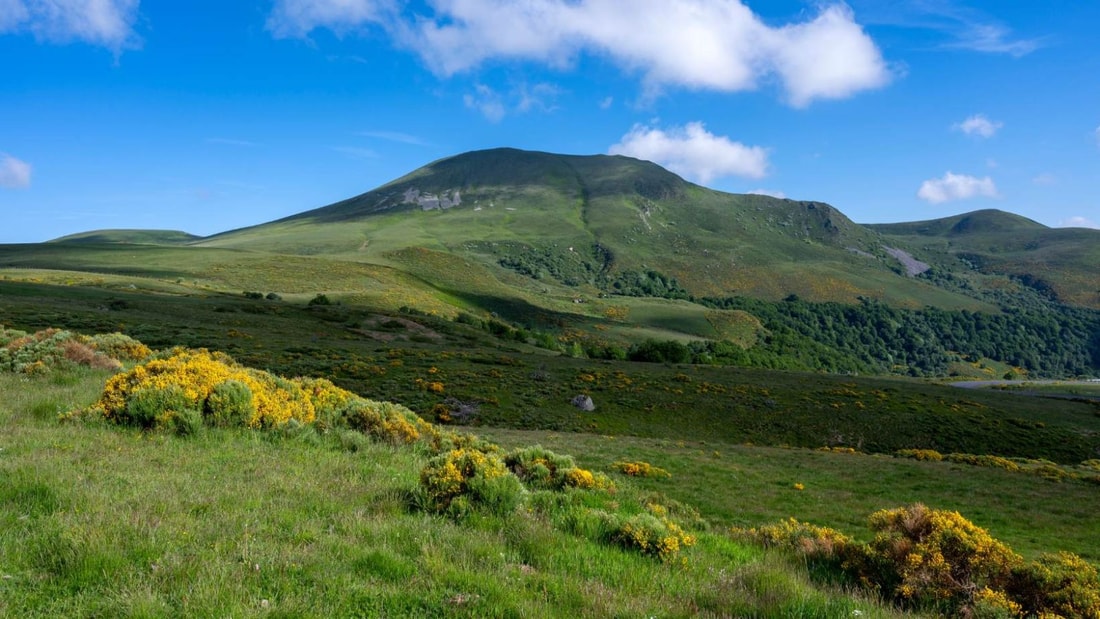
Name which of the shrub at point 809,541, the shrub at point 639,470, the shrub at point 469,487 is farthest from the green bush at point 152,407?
the shrub at point 639,470

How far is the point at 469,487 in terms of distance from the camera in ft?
27.4

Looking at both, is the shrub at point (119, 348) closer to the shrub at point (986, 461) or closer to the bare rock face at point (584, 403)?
the bare rock face at point (584, 403)

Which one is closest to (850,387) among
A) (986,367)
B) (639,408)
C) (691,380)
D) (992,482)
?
(691,380)

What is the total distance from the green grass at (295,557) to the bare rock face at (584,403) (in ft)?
106

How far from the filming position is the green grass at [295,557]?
4.94 meters

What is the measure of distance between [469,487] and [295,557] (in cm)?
299

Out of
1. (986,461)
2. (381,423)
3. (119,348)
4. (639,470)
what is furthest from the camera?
(986,461)

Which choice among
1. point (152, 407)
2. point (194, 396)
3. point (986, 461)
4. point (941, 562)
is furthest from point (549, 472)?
point (986, 461)

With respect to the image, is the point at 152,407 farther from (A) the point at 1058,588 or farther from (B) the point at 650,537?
(A) the point at 1058,588

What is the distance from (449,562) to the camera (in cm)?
601

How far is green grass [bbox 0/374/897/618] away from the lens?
4.94m

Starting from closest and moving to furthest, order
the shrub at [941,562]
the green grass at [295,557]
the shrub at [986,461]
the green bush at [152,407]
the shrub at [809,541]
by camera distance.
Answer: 1. the green grass at [295,557]
2. the shrub at [941,562]
3. the shrub at [809,541]
4. the green bush at [152,407]
5. the shrub at [986,461]

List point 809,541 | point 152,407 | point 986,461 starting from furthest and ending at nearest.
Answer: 1. point 986,461
2. point 152,407
3. point 809,541

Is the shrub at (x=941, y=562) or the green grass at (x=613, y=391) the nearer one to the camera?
the shrub at (x=941, y=562)
